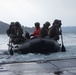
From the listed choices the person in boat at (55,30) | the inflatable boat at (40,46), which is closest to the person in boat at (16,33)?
the inflatable boat at (40,46)

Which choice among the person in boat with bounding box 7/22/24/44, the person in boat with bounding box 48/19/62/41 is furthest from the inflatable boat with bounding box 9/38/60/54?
the person in boat with bounding box 7/22/24/44

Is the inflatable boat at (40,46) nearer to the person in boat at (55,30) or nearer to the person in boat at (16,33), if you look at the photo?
the person in boat at (55,30)

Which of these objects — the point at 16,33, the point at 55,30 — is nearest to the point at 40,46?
the point at 55,30

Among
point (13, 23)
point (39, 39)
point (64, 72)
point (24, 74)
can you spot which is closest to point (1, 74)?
point (24, 74)

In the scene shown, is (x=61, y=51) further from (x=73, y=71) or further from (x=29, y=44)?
(x=73, y=71)

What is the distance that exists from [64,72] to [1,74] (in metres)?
1.78

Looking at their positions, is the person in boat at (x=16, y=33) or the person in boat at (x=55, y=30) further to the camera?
the person in boat at (x=16, y=33)

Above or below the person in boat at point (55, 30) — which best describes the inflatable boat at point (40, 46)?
below

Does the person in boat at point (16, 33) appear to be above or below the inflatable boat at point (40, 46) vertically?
above

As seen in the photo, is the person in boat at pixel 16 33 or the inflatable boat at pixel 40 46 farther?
the person in boat at pixel 16 33

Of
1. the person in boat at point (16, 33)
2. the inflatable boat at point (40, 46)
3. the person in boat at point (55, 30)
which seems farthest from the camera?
the person in boat at point (16, 33)

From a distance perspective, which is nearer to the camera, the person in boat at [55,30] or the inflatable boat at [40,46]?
the inflatable boat at [40,46]

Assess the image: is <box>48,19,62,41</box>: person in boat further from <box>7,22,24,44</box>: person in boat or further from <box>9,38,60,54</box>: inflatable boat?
<box>7,22,24,44</box>: person in boat

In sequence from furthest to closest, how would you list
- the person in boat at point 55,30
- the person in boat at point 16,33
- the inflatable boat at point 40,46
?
the person in boat at point 16,33, the person in boat at point 55,30, the inflatable boat at point 40,46
